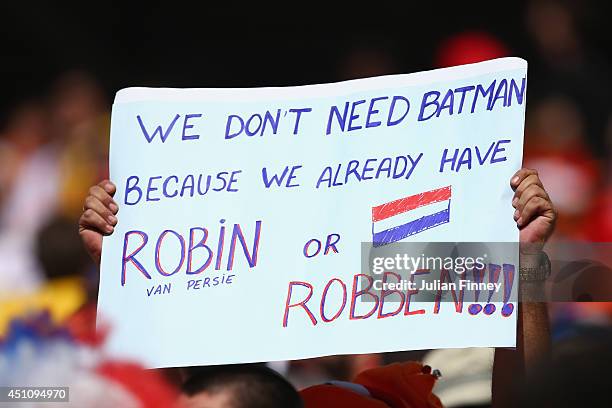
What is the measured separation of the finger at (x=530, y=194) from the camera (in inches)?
86.4

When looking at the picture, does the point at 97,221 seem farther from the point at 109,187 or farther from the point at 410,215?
the point at 410,215

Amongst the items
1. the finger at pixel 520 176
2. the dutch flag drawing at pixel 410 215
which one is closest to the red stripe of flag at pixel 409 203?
the dutch flag drawing at pixel 410 215

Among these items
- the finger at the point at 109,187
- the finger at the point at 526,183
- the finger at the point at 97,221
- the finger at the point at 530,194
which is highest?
the finger at the point at 526,183

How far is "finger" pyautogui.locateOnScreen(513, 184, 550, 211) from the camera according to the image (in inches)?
86.4

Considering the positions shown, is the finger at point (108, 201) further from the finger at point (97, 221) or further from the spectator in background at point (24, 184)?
the spectator in background at point (24, 184)

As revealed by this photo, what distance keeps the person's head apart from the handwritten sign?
1.10 feet

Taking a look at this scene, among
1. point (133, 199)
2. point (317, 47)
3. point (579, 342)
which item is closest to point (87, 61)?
point (317, 47)

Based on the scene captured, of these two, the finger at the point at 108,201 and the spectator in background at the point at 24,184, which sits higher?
the spectator in background at the point at 24,184

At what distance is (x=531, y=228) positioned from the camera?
2.22 m

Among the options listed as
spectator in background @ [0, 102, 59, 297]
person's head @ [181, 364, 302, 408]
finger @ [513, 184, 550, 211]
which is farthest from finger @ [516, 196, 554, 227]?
spectator in background @ [0, 102, 59, 297]

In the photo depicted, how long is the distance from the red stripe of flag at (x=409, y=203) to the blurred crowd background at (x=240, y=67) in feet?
4.86

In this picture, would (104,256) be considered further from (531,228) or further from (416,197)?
(531,228)

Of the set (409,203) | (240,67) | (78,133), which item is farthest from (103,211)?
(240,67)

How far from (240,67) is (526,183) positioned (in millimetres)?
3700
